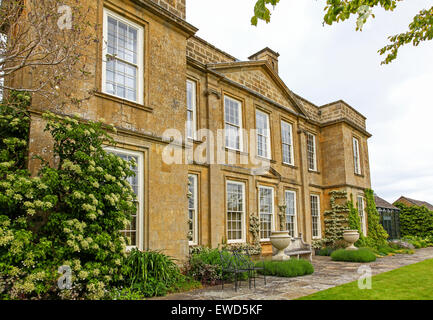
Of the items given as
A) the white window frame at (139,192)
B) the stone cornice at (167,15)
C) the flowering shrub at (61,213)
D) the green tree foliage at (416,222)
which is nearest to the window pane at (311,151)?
the stone cornice at (167,15)

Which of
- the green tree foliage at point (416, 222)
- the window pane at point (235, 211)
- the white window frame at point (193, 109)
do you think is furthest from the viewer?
the green tree foliage at point (416, 222)

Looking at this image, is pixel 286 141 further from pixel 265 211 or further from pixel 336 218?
pixel 336 218

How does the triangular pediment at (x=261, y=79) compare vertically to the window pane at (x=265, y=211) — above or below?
above

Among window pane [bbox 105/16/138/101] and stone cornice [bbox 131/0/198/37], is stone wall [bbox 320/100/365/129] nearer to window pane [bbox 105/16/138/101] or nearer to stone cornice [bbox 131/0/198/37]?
stone cornice [bbox 131/0/198/37]

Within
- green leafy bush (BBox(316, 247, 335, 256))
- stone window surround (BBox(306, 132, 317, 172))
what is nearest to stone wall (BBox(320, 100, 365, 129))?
stone window surround (BBox(306, 132, 317, 172))

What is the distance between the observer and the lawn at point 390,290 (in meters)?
6.89

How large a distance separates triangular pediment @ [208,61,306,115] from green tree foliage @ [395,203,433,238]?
55.6ft

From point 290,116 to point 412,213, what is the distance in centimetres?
1798

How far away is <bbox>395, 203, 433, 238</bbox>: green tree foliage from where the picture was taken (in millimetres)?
27625

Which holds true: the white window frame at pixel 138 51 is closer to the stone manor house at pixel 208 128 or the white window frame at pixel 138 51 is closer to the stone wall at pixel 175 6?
the stone manor house at pixel 208 128

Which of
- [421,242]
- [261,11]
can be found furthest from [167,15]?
[421,242]

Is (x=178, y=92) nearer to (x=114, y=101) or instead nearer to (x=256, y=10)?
(x=114, y=101)

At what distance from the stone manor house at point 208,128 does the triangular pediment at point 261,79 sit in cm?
5

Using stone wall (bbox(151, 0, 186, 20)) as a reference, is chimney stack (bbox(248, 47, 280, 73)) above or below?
above
